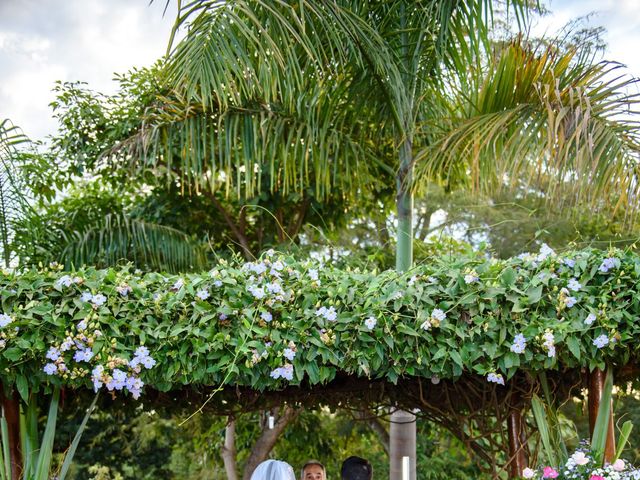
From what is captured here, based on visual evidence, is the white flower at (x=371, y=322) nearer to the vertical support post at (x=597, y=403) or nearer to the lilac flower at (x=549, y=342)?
the lilac flower at (x=549, y=342)

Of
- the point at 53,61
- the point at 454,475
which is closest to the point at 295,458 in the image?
the point at 454,475

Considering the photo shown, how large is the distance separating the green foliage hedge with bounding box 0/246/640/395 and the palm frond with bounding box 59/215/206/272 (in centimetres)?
311

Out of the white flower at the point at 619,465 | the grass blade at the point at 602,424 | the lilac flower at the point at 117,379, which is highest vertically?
the lilac flower at the point at 117,379

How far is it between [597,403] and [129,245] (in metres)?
4.83

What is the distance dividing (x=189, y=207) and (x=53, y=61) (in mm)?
4767

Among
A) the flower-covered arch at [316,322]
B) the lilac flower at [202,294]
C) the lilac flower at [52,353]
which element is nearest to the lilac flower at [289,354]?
the flower-covered arch at [316,322]

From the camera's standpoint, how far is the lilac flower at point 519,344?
380cm

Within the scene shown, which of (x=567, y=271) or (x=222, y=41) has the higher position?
(x=222, y=41)

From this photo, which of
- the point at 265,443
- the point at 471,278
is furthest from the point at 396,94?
the point at 265,443

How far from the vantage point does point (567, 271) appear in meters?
3.88

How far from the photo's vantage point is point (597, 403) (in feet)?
13.8

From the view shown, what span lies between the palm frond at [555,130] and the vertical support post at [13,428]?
3.00 m

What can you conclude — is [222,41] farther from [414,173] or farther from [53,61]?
[53,61]

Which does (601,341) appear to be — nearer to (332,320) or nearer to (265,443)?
(332,320)
